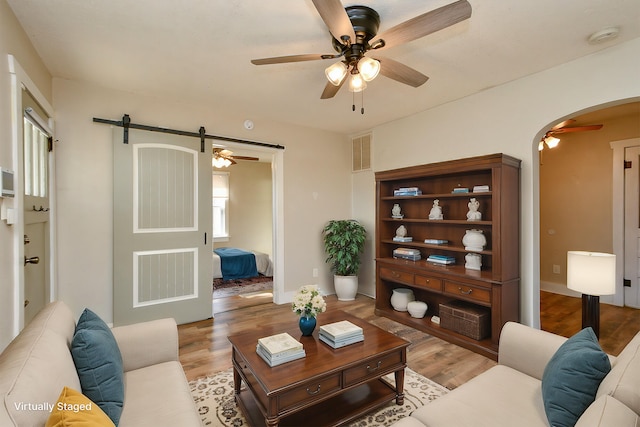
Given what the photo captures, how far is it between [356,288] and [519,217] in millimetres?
2420

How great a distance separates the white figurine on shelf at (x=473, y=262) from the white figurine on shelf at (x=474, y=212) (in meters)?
0.39

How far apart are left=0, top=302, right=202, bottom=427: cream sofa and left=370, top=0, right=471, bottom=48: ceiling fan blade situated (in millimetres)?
2185

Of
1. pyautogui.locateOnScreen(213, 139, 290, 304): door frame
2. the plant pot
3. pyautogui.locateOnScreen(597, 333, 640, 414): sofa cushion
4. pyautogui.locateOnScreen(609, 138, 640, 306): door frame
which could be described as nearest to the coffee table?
pyautogui.locateOnScreen(597, 333, 640, 414): sofa cushion

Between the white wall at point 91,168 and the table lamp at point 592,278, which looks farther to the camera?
the white wall at point 91,168

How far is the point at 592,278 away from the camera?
2459mm

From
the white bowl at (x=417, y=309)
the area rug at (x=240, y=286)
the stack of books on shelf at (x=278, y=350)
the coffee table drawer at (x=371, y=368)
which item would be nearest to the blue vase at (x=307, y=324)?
the stack of books on shelf at (x=278, y=350)

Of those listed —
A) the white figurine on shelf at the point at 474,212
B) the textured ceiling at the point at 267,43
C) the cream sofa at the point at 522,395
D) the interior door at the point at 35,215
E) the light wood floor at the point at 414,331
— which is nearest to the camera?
the cream sofa at the point at 522,395

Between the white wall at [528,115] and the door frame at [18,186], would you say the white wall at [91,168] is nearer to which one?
the door frame at [18,186]

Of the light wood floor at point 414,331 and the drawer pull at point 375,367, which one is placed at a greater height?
the drawer pull at point 375,367

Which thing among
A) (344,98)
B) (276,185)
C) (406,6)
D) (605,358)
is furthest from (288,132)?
(605,358)

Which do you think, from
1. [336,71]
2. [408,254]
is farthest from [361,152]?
[336,71]

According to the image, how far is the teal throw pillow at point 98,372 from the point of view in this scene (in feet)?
4.14

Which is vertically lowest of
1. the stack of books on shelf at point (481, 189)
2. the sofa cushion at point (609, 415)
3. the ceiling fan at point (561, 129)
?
the sofa cushion at point (609, 415)

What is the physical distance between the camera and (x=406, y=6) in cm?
194
